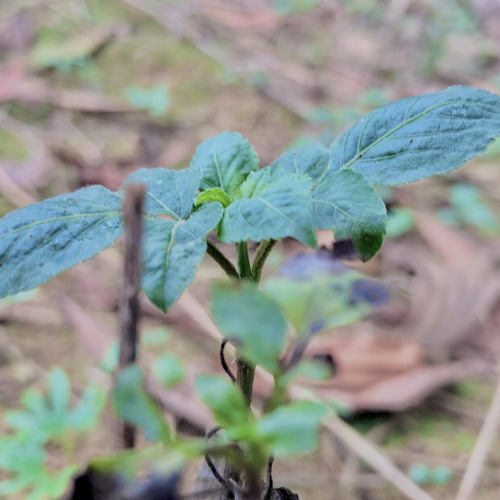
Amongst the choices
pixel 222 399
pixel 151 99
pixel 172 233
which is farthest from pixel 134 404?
pixel 151 99

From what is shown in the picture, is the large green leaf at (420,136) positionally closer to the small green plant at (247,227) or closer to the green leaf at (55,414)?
the small green plant at (247,227)

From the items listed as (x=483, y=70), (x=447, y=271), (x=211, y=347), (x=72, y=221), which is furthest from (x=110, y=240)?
(x=483, y=70)

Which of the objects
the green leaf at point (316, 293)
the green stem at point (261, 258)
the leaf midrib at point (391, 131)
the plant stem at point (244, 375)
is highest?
the leaf midrib at point (391, 131)

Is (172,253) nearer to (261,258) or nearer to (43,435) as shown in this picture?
(261,258)

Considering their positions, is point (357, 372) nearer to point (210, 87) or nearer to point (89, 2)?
point (210, 87)

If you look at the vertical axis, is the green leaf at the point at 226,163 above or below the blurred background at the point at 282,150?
above

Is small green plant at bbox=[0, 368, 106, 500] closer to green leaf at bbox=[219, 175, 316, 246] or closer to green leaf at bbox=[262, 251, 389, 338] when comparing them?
green leaf at bbox=[262, 251, 389, 338]

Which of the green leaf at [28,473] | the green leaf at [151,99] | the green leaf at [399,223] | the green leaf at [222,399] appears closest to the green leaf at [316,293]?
the green leaf at [222,399]
